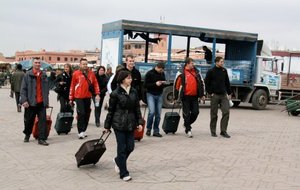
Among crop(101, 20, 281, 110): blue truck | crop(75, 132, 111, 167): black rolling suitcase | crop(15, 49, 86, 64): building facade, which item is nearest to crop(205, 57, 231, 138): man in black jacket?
crop(75, 132, 111, 167): black rolling suitcase

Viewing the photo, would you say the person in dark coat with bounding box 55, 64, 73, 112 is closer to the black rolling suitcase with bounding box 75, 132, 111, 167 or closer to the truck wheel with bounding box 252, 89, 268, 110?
the black rolling suitcase with bounding box 75, 132, 111, 167

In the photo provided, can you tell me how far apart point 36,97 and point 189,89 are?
3.21 m

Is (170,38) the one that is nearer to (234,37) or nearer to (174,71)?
(174,71)

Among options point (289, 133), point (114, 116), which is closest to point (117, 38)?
point (289, 133)

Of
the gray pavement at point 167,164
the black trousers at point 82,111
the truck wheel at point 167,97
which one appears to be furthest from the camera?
the truck wheel at point 167,97

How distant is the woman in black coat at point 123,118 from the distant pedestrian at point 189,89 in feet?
11.9

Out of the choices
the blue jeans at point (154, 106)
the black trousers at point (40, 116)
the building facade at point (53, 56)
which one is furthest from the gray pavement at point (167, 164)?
the building facade at point (53, 56)

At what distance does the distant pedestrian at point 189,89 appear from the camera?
378 inches

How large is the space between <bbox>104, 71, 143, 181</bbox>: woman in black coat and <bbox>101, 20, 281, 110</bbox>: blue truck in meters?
11.2

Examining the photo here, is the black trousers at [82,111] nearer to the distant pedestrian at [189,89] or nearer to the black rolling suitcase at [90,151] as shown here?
the distant pedestrian at [189,89]

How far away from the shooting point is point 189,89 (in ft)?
31.5

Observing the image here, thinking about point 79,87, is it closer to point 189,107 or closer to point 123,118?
point 189,107

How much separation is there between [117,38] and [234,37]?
5338mm

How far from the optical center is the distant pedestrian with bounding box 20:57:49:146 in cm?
835
